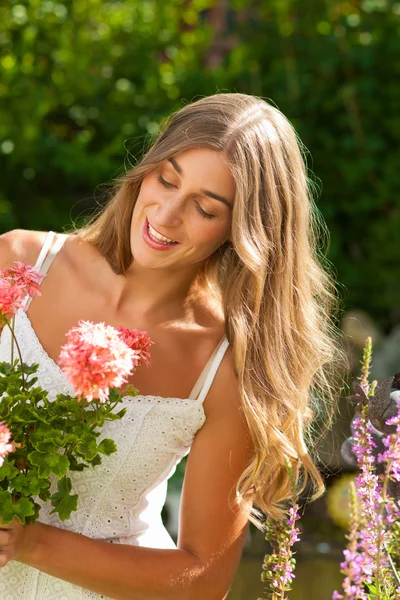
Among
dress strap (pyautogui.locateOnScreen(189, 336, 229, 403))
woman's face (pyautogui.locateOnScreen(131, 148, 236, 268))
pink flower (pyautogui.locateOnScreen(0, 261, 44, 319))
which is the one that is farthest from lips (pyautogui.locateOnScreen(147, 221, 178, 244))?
pink flower (pyautogui.locateOnScreen(0, 261, 44, 319))

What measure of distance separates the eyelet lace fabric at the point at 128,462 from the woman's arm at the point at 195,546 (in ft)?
0.24

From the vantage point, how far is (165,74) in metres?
5.53

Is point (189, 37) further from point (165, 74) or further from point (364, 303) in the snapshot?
point (364, 303)

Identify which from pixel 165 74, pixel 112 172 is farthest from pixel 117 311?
pixel 165 74

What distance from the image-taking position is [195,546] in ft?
7.10

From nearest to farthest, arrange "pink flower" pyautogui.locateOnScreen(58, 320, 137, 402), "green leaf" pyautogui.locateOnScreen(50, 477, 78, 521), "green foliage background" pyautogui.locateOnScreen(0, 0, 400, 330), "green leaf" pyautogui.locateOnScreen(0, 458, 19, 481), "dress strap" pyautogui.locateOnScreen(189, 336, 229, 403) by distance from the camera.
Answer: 1. "pink flower" pyautogui.locateOnScreen(58, 320, 137, 402)
2. "green leaf" pyautogui.locateOnScreen(0, 458, 19, 481)
3. "green leaf" pyautogui.locateOnScreen(50, 477, 78, 521)
4. "dress strap" pyautogui.locateOnScreen(189, 336, 229, 403)
5. "green foliage background" pyautogui.locateOnScreen(0, 0, 400, 330)

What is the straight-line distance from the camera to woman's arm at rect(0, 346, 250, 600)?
6.22 ft

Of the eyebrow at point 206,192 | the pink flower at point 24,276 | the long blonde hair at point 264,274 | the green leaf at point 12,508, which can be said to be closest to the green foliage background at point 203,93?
the long blonde hair at point 264,274

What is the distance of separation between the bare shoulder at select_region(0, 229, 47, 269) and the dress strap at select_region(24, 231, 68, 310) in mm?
11

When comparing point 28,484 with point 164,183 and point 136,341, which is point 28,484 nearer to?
point 136,341

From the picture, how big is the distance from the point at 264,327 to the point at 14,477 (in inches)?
31.8

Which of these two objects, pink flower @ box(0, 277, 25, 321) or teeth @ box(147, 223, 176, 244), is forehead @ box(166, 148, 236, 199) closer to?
teeth @ box(147, 223, 176, 244)

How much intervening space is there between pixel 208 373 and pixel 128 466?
0.29m

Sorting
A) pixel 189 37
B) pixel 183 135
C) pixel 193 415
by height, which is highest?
pixel 183 135
